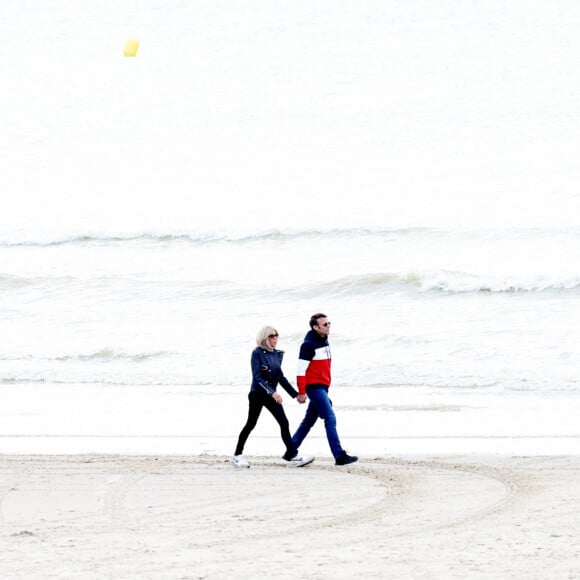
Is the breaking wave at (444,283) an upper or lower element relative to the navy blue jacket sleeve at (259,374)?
upper

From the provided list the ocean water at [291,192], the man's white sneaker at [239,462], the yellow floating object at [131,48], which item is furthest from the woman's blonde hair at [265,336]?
the yellow floating object at [131,48]

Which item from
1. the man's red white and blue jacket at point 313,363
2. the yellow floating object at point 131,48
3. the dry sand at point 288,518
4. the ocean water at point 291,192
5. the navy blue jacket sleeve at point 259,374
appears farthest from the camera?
the yellow floating object at point 131,48

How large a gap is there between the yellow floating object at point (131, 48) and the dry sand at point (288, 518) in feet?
186

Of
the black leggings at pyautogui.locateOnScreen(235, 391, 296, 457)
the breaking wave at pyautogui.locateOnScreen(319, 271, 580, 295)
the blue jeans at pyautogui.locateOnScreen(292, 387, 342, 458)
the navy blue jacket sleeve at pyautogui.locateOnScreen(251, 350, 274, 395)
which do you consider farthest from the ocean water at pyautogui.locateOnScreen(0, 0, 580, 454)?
the navy blue jacket sleeve at pyautogui.locateOnScreen(251, 350, 274, 395)

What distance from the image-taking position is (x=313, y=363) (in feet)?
30.5

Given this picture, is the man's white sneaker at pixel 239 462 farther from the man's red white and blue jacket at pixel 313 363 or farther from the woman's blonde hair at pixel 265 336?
the woman's blonde hair at pixel 265 336

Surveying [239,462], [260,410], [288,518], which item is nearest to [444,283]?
[260,410]

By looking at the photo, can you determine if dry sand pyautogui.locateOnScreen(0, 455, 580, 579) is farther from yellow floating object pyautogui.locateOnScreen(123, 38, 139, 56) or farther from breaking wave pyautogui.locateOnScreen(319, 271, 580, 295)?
yellow floating object pyautogui.locateOnScreen(123, 38, 139, 56)

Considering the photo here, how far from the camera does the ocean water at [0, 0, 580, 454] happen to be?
1975cm

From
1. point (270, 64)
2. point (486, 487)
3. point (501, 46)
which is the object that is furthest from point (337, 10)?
point (486, 487)

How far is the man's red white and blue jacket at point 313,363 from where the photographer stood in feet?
30.2

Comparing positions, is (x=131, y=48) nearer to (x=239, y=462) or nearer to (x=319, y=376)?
(x=319, y=376)

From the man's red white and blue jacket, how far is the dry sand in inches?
30.6

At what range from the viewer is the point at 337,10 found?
64250 mm
